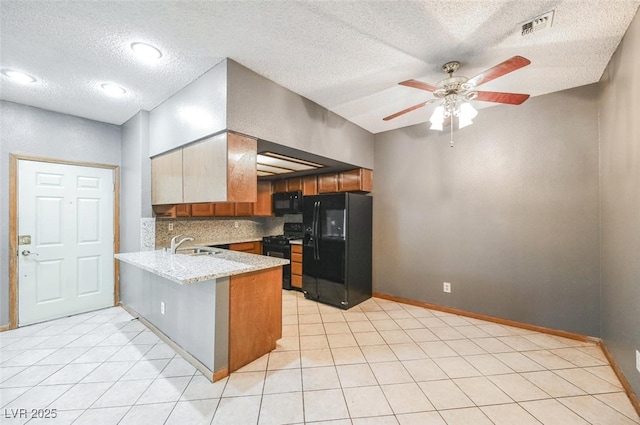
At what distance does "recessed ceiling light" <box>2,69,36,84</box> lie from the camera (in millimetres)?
2231

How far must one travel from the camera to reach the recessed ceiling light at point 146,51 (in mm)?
1884

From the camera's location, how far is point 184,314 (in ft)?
7.55

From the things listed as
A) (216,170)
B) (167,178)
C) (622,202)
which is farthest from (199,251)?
(622,202)

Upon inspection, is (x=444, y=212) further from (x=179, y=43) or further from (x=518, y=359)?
(x=179, y=43)

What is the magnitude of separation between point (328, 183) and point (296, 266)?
1.52 metres

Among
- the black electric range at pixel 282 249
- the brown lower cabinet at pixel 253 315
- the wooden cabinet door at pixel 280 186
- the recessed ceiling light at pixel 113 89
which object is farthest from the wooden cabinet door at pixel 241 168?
the wooden cabinet door at pixel 280 186

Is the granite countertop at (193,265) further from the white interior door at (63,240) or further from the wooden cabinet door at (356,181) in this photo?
the wooden cabinet door at (356,181)

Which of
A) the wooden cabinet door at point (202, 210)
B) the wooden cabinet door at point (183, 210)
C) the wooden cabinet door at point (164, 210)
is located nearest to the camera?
the wooden cabinet door at point (164, 210)

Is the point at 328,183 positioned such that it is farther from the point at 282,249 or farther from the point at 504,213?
the point at 504,213

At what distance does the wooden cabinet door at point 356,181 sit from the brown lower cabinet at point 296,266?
1.27 metres

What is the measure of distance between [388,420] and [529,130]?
3165 mm

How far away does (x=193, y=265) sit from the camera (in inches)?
87.7

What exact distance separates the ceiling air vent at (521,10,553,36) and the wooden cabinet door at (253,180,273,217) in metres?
4.23

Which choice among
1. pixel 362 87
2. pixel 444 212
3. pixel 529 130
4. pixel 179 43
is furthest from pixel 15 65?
pixel 529 130
